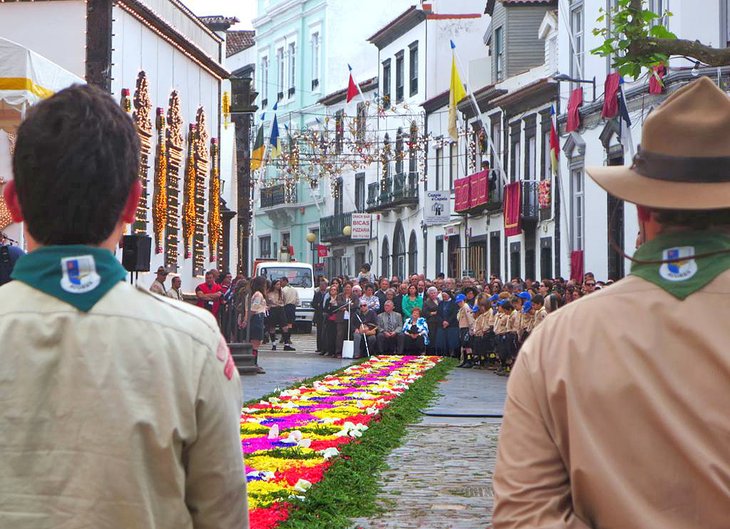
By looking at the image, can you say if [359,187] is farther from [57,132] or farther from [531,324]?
[57,132]

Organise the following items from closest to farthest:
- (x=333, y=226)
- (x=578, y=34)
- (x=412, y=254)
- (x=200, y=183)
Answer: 1. (x=200, y=183)
2. (x=578, y=34)
3. (x=412, y=254)
4. (x=333, y=226)

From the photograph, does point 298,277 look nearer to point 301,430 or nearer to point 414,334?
point 414,334

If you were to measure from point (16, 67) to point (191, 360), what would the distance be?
1126 centimetres

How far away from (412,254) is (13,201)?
5638 cm

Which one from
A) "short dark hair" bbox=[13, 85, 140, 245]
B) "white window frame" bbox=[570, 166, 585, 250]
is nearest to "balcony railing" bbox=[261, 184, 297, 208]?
"white window frame" bbox=[570, 166, 585, 250]

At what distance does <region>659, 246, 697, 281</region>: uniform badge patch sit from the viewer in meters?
3.25

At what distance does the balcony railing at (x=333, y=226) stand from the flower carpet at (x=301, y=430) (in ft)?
144

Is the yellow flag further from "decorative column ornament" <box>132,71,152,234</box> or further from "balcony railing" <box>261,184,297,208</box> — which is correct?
"balcony railing" <box>261,184,297,208</box>

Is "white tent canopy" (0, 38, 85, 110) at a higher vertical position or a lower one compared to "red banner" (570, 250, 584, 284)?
higher

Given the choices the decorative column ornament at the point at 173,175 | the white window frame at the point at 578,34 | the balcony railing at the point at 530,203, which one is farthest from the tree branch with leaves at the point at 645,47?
the balcony railing at the point at 530,203

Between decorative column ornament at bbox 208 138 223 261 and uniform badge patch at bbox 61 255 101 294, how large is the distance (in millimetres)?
28640

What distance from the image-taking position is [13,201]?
318 cm

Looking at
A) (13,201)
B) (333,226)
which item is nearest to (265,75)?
(333,226)

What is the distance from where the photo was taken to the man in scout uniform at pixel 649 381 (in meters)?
3.12
